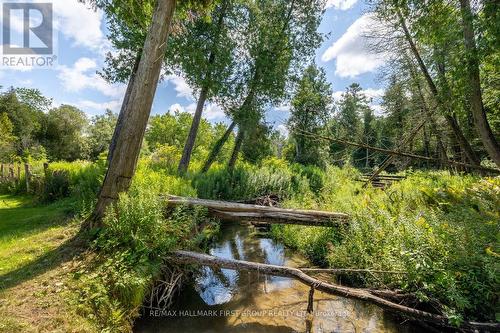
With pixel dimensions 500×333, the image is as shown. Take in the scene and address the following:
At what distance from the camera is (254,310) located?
4125mm

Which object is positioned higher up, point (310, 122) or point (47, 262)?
point (310, 122)

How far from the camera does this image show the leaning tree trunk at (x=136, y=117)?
447 centimetres

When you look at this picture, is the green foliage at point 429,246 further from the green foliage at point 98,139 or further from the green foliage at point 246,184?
the green foliage at point 98,139

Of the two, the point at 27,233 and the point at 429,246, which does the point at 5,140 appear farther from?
the point at 429,246

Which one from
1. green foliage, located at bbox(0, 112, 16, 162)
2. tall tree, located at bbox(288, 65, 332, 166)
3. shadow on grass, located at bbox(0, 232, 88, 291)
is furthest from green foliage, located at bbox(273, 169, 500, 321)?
green foliage, located at bbox(0, 112, 16, 162)

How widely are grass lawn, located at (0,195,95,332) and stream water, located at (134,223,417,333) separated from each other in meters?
1.04

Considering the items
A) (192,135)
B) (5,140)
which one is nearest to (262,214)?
(192,135)

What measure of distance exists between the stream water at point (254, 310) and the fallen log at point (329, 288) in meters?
0.52

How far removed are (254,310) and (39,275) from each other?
121 inches

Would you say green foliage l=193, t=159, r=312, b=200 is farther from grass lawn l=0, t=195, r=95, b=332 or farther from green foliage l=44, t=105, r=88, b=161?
green foliage l=44, t=105, r=88, b=161

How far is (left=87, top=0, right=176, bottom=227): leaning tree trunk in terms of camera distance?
4.47m

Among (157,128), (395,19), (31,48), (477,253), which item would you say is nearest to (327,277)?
(477,253)

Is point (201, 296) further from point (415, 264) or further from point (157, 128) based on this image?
point (157, 128)

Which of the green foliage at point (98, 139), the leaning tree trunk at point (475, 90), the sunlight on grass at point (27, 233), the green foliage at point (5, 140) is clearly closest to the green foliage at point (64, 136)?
the green foliage at point (98, 139)
